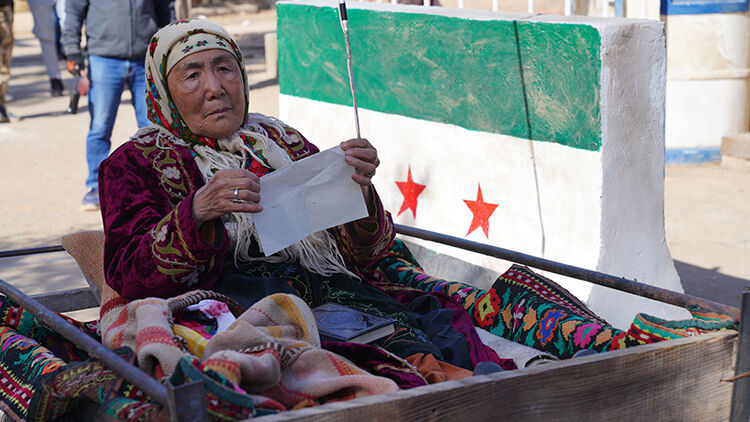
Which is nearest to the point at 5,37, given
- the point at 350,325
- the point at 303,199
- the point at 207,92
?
the point at 207,92

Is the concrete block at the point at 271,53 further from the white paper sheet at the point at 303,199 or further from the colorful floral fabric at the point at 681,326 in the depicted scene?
the colorful floral fabric at the point at 681,326

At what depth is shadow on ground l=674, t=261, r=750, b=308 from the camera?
5113mm

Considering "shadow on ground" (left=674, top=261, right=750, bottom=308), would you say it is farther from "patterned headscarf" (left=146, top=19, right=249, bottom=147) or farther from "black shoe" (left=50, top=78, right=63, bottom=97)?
"black shoe" (left=50, top=78, right=63, bottom=97)

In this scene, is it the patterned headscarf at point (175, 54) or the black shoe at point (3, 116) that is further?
the black shoe at point (3, 116)

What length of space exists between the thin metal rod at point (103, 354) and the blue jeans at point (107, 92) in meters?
4.59

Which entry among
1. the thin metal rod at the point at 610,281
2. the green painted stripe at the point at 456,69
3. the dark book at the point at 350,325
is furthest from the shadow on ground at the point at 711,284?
the dark book at the point at 350,325

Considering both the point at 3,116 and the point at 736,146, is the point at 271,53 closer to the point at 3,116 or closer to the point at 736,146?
the point at 3,116

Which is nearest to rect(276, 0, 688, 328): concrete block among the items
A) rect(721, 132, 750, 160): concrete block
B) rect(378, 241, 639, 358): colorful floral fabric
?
rect(378, 241, 639, 358): colorful floral fabric

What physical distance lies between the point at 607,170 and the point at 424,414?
232 centimetres

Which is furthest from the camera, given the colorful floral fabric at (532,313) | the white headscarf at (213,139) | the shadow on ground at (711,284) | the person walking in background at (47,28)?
the person walking in background at (47,28)

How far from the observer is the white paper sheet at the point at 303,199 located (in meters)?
2.76

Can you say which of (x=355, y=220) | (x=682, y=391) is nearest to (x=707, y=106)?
Result: (x=355, y=220)

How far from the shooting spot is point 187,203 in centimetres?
273

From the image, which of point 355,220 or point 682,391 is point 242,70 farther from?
point 682,391
